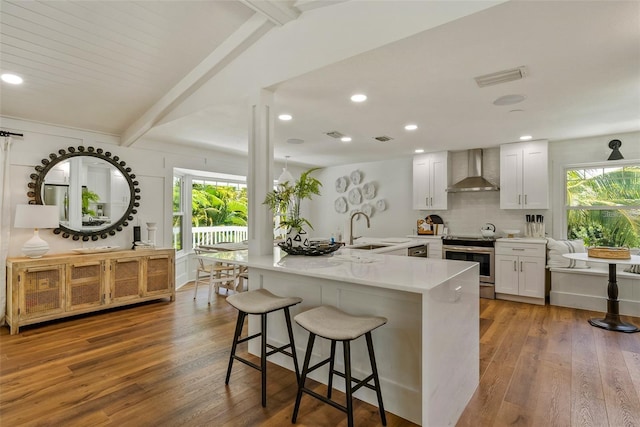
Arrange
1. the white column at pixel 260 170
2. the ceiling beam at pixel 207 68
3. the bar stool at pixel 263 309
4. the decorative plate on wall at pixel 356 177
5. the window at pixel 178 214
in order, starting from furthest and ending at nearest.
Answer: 1. the decorative plate on wall at pixel 356 177
2. the window at pixel 178 214
3. the white column at pixel 260 170
4. the ceiling beam at pixel 207 68
5. the bar stool at pixel 263 309

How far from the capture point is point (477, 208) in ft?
18.2

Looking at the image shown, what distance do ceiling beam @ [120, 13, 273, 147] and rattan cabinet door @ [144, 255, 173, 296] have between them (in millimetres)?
1680

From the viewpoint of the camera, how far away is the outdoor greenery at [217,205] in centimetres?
631

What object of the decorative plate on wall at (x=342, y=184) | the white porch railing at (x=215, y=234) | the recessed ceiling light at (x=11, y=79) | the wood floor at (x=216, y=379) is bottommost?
the wood floor at (x=216, y=379)

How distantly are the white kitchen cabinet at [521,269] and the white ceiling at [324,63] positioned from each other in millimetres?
1590

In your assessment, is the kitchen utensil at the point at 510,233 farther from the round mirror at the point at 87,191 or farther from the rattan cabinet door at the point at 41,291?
the rattan cabinet door at the point at 41,291

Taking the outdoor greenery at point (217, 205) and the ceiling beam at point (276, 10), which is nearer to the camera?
the ceiling beam at point (276, 10)

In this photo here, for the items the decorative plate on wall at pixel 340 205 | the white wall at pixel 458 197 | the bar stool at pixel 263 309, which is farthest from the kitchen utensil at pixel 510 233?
the bar stool at pixel 263 309

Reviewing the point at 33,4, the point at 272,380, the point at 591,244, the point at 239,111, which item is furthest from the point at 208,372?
the point at 591,244

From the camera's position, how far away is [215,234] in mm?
6605

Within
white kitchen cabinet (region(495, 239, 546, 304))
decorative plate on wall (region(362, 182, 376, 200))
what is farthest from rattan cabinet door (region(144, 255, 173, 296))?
white kitchen cabinet (region(495, 239, 546, 304))

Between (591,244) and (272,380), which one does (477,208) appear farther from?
(272,380)

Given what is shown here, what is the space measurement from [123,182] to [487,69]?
4610 millimetres

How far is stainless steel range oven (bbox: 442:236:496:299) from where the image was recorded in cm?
480
